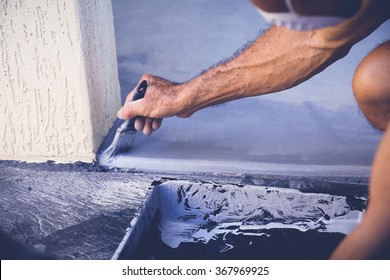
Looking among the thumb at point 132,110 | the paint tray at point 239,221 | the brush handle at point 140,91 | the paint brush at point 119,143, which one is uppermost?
the brush handle at point 140,91

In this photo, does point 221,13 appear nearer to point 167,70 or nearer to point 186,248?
point 167,70

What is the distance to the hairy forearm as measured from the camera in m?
1.77

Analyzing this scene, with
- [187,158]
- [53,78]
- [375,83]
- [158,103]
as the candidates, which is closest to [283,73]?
[375,83]

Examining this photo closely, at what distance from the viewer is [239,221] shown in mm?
1852

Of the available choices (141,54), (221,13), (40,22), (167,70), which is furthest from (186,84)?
(221,13)

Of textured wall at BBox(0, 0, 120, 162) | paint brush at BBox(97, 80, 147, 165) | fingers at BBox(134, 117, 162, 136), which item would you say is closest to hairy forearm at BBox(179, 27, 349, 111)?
fingers at BBox(134, 117, 162, 136)

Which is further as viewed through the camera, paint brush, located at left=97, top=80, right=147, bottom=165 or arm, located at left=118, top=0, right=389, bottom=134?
paint brush, located at left=97, top=80, right=147, bottom=165

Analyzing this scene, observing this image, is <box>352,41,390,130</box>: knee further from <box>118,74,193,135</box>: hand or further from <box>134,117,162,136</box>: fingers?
<box>134,117,162,136</box>: fingers

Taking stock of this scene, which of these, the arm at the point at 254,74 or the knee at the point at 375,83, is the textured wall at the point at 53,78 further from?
the knee at the point at 375,83

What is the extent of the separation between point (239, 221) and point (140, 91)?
61 centimetres

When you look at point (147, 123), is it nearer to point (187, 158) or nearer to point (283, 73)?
point (187, 158)

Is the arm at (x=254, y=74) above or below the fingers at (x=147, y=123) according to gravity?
above

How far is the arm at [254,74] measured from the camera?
175cm

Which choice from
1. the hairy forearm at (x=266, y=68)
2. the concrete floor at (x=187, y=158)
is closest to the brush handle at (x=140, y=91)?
the hairy forearm at (x=266, y=68)
